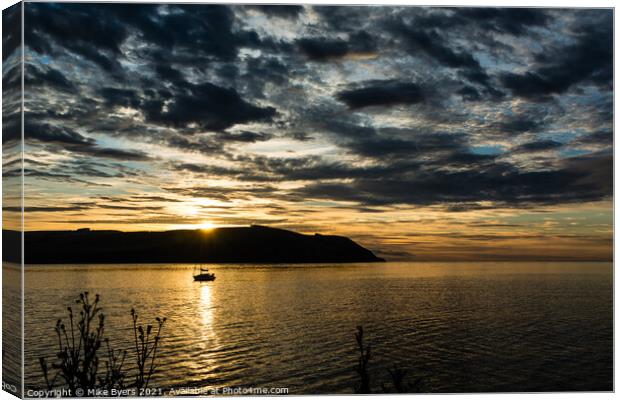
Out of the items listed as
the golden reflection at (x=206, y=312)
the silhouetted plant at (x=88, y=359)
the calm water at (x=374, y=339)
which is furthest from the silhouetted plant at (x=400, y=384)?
the golden reflection at (x=206, y=312)

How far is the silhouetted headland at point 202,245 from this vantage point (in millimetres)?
28469

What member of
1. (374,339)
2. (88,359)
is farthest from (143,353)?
(374,339)

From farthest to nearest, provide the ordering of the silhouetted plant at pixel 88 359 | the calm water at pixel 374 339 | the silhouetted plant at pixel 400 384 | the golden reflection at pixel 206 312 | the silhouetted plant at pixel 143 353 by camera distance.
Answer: the golden reflection at pixel 206 312 → the calm water at pixel 374 339 → the silhouetted plant at pixel 400 384 → the silhouetted plant at pixel 143 353 → the silhouetted plant at pixel 88 359

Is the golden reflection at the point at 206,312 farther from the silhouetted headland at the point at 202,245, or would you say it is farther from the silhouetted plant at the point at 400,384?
the silhouetted plant at the point at 400,384

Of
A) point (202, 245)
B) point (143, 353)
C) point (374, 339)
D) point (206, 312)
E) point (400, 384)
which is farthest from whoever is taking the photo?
point (202, 245)

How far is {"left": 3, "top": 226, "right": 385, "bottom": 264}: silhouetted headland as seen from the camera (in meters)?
28.5

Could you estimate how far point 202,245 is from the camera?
3565 inches

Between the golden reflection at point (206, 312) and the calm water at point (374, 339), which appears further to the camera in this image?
the golden reflection at point (206, 312)

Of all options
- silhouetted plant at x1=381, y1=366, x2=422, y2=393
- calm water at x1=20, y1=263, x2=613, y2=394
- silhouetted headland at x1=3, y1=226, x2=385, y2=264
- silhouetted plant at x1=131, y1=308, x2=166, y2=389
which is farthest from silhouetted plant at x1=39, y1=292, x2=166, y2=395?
calm water at x1=20, y1=263, x2=613, y2=394

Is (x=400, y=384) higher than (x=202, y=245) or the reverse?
the reverse

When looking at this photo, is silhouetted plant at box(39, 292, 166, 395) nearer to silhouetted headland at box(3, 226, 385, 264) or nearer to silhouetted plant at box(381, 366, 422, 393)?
silhouetted headland at box(3, 226, 385, 264)

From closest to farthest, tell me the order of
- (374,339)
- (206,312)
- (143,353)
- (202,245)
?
(143,353), (374,339), (206,312), (202,245)

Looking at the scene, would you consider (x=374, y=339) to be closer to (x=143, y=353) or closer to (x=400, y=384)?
(x=400, y=384)

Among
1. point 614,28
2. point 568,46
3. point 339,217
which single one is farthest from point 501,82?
point 339,217
